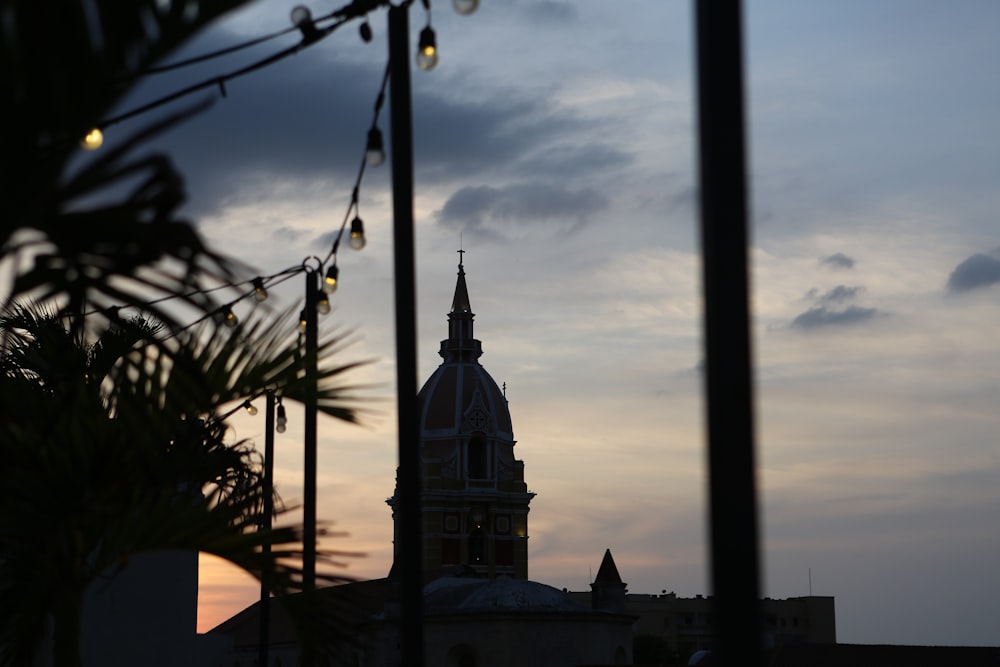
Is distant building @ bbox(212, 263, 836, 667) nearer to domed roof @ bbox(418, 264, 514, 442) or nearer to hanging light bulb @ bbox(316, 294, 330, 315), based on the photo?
domed roof @ bbox(418, 264, 514, 442)

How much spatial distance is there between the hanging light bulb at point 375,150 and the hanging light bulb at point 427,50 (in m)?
0.98

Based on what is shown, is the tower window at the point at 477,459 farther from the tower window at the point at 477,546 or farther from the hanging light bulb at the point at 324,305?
the hanging light bulb at the point at 324,305

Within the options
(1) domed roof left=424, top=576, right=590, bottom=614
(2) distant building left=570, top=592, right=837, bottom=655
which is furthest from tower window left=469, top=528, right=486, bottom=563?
(2) distant building left=570, top=592, right=837, bottom=655

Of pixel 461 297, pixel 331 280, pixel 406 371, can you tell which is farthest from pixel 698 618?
pixel 406 371

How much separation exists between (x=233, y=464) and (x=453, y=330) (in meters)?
86.2

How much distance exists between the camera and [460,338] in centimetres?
9244

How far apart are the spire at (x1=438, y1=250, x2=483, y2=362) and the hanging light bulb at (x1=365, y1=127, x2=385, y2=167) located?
83.2m

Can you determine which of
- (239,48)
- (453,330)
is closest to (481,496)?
(453,330)

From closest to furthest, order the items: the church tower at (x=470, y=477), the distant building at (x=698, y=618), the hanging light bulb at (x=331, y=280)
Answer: the hanging light bulb at (x=331, y=280), the church tower at (x=470, y=477), the distant building at (x=698, y=618)

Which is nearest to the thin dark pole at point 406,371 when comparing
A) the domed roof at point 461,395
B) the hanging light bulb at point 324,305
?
the hanging light bulb at point 324,305

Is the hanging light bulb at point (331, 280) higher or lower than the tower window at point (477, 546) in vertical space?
lower

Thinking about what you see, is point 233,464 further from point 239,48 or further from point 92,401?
point 239,48

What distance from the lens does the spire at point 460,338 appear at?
302 feet

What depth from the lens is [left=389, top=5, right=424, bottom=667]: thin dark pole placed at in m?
7.98
